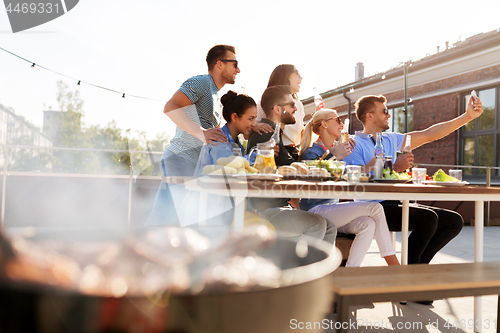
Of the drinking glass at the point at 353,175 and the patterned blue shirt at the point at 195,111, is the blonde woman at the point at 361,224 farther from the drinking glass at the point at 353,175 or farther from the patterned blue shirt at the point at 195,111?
the patterned blue shirt at the point at 195,111

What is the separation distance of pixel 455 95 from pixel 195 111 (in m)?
8.97

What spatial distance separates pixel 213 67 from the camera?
6.88ft

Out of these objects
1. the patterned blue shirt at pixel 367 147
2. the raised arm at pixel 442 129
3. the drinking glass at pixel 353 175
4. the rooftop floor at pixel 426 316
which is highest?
the raised arm at pixel 442 129

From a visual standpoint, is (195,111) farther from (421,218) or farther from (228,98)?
(421,218)

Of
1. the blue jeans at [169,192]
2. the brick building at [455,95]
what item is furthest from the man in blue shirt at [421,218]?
the brick building at [455,95]

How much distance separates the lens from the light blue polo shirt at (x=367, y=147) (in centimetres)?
251

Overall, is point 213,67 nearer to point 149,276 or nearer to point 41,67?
point 149,276

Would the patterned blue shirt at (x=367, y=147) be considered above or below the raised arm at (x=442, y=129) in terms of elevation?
below

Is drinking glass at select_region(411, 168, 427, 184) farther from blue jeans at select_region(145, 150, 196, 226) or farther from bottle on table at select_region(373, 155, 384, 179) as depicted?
blue jeans at select_region(145, 150, 196, 226)

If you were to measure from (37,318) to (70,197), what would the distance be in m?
5.74

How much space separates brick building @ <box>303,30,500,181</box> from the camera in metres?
8.12

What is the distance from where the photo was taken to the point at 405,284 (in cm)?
94

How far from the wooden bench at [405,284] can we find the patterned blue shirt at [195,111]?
1.14 meters

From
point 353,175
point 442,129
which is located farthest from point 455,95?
point 353,175
